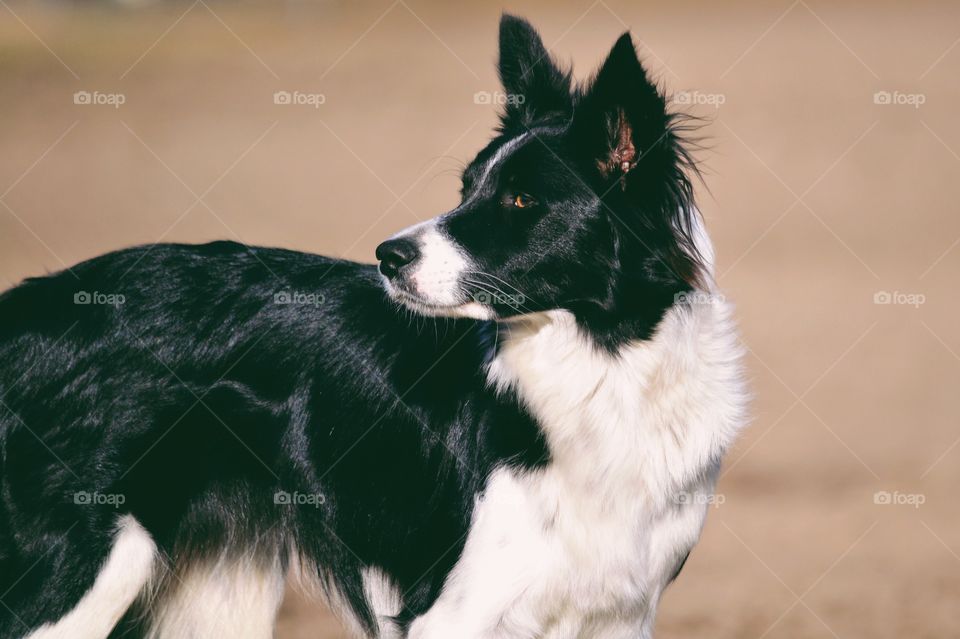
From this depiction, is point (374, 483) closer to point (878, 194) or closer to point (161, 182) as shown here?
point (878, 194)

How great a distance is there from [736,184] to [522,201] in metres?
11.2

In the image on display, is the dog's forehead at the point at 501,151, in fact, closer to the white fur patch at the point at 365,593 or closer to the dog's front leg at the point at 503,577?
the dog's front leg at the point at 503,577

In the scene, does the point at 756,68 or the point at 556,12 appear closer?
the point at 756,68

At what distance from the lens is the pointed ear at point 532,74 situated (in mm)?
4383

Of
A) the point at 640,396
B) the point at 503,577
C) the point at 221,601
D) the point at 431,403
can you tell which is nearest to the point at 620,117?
the point at 640,396

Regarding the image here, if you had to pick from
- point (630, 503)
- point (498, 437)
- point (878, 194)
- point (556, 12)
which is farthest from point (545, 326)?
point (556, 12)

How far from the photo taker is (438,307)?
3873 mm

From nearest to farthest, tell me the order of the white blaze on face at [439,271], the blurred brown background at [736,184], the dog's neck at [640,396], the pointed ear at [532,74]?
1. the white blaze on face at [439,271]
2. the dog's neck at [640,396]
3. the pointed ear at [532,74]
4. the blurred brown background at [736,184]

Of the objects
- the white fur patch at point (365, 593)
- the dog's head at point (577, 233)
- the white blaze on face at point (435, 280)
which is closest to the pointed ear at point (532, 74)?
the dog's head at point (577, 233)

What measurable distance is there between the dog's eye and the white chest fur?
15.1 inches

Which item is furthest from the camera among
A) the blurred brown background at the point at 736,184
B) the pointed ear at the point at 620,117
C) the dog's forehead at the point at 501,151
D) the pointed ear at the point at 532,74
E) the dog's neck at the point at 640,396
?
the blurred brown background at the point at 736,184

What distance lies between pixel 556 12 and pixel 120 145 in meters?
7.93

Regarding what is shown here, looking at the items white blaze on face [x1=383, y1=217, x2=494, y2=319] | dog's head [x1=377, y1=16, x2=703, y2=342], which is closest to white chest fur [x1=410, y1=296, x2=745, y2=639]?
dog's head [x1=377, y1=16, x2=703, y2=342]

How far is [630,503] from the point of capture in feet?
13.1
